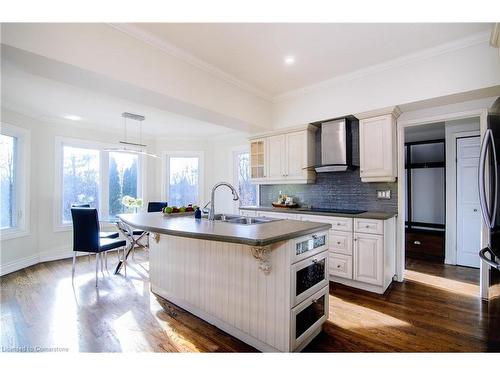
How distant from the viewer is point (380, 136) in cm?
312

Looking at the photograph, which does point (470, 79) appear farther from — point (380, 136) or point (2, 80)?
point (2, 80)

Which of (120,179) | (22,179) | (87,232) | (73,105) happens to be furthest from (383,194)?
(22,179)

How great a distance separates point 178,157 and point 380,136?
4.30 m

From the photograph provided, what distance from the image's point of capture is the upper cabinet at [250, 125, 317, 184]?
12.5 feet

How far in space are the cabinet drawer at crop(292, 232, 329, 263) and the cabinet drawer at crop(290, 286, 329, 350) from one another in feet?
1.08

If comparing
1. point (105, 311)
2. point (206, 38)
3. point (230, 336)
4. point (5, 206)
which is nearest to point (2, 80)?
point (5, 206)

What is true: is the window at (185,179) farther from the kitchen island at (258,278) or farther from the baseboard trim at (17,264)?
the kitchen island at (258,278)

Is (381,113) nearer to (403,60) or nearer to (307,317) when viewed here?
(403,60)

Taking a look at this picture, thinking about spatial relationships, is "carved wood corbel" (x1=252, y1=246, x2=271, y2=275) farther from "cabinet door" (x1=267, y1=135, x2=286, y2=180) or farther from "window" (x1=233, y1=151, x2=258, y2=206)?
"window" (x1=233, y1=151, x2=258, y2=206)

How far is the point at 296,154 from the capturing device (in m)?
3.88

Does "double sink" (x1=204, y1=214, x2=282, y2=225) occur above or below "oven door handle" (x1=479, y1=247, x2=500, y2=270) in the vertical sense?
above

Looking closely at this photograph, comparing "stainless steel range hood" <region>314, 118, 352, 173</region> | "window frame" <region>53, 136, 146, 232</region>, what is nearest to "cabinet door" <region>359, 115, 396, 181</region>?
"stainless steel range hood" <region>314, 118, 352, 173</region>

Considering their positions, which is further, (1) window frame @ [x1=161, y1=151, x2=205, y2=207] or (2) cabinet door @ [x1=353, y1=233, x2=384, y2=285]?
(1) window frame @ [x1=161, y1=151, x2=205, y2=207]

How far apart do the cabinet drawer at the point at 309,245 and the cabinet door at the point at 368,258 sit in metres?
1.08
